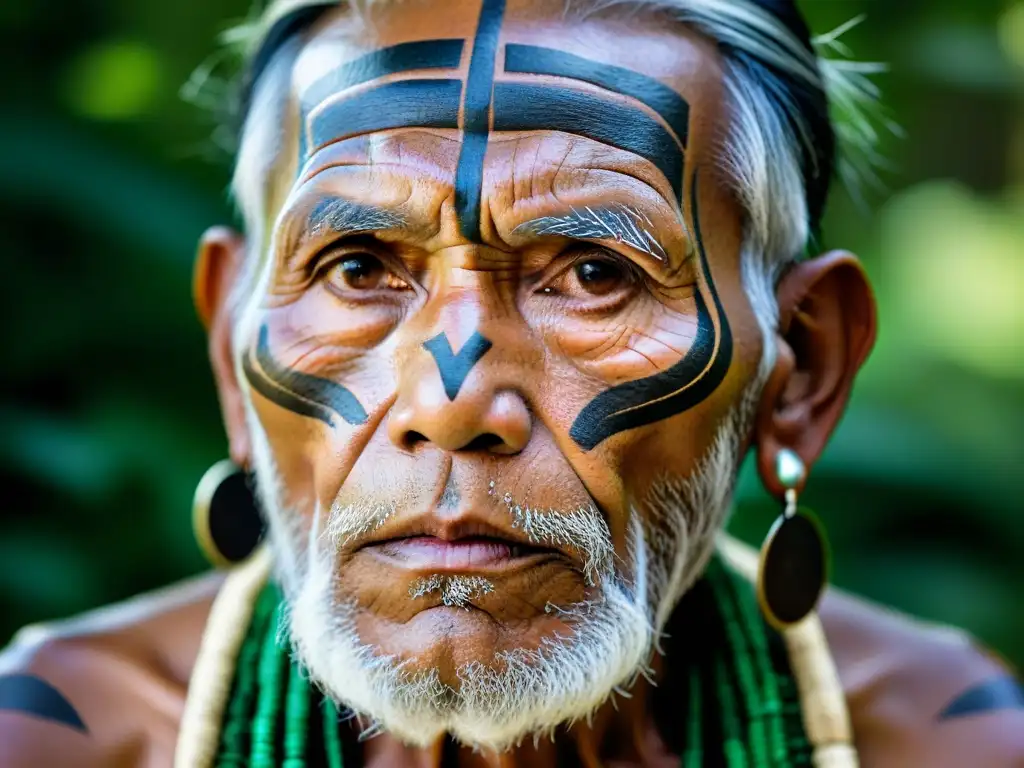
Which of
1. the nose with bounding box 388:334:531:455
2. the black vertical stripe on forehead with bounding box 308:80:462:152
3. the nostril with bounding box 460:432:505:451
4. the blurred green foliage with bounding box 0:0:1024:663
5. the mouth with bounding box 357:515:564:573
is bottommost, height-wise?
the blurred green foliage with bounding box 0:0:1024:663

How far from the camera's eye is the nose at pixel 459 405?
6.68 feet

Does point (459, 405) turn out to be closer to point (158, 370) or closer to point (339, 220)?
point (339, 220)

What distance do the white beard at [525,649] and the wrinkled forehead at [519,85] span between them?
57cm

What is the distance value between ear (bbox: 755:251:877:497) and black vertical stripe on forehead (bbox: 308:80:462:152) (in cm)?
82

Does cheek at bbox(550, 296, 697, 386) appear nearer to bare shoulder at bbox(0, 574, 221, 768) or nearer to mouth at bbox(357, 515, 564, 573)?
mouth at bbox(357, 515, 564, 573)

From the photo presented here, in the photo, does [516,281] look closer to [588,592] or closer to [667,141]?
[667,141]

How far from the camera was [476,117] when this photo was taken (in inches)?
87.4

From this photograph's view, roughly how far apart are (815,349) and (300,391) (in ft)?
3.61

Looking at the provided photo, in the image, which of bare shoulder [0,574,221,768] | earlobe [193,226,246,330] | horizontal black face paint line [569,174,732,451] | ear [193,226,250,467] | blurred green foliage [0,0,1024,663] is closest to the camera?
horizontal black face paint line [569,174,732,451]

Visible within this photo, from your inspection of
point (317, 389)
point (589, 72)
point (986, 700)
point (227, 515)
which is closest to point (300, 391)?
point (317, 389)

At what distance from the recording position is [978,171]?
5.85 metres

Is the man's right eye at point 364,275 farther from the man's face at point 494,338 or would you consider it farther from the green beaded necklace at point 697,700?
the green beaded necklace at point 697,700

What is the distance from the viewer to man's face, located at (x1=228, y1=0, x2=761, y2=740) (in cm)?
209

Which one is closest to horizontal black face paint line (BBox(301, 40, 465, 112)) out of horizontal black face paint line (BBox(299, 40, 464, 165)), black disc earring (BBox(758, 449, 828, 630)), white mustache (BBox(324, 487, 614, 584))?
horizontal black face paint line (BBox(299, 40, 464, 165))
